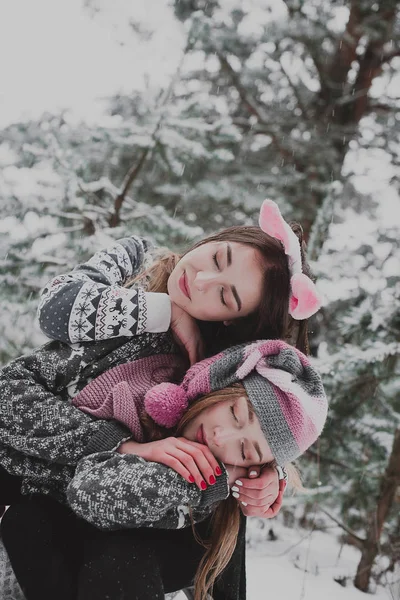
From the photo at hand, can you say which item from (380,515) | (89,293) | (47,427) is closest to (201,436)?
(47,427)

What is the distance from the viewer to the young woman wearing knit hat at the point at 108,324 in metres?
1.44

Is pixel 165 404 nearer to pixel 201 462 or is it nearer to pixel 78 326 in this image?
pixel 201 462

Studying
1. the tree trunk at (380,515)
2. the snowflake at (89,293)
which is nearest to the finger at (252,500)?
the snowflake at (89,293)

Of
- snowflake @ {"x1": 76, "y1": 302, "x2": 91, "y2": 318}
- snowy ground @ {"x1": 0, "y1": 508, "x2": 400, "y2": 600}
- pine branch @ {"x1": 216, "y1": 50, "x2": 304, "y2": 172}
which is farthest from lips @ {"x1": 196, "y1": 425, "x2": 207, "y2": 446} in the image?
pine branch @ {"x1": 216, "y1": 50, "x2": 304, "y2": 172}

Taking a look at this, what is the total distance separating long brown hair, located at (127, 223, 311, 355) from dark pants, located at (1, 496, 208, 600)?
65 centimetres

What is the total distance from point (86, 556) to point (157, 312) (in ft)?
2.34

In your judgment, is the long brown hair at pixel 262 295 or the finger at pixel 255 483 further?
the long brown hair at pixel 262 295

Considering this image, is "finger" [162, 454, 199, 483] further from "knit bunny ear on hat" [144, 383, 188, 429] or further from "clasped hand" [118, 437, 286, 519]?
"knit bunny ear on hat" [144, 383, 188, 429]

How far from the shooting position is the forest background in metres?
3.22

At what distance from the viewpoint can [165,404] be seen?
148cm

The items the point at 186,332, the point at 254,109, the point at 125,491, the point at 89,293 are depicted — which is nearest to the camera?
the point at 125,491

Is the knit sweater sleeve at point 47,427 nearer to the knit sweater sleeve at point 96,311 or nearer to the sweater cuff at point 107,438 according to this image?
the sweater cuff at point 107,438

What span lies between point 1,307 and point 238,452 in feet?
7.65

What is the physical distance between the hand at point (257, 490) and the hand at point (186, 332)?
0.42 meters
